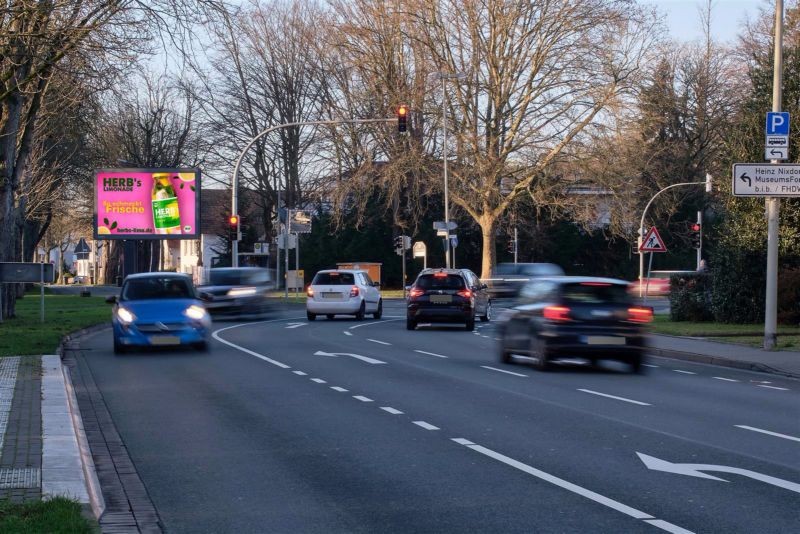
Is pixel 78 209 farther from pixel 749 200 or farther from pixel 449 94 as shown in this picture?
pixel 749 200

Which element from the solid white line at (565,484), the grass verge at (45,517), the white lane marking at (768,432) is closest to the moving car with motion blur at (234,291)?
the white lane marking at (768,432)

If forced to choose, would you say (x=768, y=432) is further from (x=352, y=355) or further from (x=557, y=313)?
(x=352, y=355)

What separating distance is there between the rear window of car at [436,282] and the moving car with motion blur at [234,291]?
27.5 feet

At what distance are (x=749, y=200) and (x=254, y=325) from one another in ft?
47.7

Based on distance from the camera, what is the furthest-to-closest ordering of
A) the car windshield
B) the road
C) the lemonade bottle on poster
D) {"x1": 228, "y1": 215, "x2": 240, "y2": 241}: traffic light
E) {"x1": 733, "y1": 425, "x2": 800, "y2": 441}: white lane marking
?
the lemonade bottle on poster, {"x1": 228, "y1": 215, "x2": 240, "y2": 241}: traffic light, the car windshield, {"x1": 733, "y1": 425, "x2": 800, "y2": 441}: white lane marking, the road

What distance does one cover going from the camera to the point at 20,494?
766 cm

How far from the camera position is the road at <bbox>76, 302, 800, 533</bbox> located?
7.88 metres

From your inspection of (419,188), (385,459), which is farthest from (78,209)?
(385,459)

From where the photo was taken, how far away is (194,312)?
2258 cm

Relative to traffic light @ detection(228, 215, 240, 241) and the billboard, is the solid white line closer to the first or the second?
traffic light @ detection(228, 215, 240, 241)

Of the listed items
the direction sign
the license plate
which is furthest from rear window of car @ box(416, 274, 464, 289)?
the direction sign

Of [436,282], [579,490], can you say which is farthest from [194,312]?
[579,490]

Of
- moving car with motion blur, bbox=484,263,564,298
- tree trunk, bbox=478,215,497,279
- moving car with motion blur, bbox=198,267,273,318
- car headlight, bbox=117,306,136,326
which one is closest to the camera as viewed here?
car headlight, bbox=117,306,136,326

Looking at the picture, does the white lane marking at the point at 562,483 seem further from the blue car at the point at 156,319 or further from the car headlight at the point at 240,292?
the car headlight at the point at 240,292
